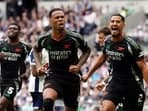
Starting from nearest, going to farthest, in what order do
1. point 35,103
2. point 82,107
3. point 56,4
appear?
1. point 35,103
2. point 82,107
3. point 56,4

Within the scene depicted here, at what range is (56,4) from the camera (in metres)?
31.3

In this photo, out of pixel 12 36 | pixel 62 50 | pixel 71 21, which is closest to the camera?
pixel 62 50

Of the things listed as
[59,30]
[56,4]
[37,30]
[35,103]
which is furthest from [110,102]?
[56,4]

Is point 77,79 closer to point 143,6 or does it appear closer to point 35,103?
point 35,103

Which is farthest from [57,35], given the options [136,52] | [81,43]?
[136,52]

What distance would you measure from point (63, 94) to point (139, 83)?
1441 millimetres

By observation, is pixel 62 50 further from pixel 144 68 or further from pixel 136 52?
pixel 144 68

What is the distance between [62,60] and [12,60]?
8.18 ft

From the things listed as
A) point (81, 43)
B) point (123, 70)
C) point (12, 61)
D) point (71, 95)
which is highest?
point (81, 43)

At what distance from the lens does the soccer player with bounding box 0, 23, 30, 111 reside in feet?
51.4

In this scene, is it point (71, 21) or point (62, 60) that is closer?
point (62, 60)

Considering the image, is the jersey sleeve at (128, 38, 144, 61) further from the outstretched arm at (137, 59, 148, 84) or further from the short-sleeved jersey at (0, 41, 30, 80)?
the short-sleeved jersey at (0, 41, 30, 80)

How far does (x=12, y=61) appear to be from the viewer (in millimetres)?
15703

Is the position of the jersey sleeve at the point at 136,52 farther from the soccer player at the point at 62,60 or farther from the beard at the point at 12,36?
the beard at the point at 12,36
